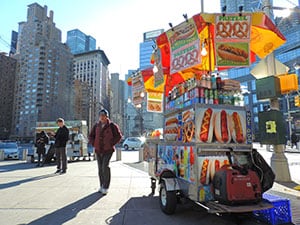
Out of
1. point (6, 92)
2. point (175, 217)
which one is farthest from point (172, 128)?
point (6, 92)

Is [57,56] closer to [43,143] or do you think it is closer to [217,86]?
[43,143]

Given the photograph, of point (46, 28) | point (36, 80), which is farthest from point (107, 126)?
point (46, 28)

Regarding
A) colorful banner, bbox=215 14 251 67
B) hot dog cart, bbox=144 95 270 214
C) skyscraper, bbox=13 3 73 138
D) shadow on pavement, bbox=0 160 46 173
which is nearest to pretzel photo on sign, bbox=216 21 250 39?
colorful banner, bbox=215 14 251 67

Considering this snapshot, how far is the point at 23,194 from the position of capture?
5.20 meters

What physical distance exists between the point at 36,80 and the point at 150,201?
104835mm

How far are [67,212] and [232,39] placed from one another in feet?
15.6

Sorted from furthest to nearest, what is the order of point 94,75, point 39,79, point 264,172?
point 94,75
point 39,79
point 264,172

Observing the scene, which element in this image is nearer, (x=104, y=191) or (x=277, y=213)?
(x=277, y=213)

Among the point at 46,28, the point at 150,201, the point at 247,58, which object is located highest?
the point at 46,28

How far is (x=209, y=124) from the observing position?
3.74 meters

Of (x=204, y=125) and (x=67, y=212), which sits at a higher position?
(x=204, y=125)

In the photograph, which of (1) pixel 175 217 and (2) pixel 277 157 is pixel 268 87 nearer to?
(2) pixel 277 157

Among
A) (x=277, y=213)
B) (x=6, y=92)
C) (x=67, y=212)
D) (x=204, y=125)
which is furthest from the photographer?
(x=6, y=92)

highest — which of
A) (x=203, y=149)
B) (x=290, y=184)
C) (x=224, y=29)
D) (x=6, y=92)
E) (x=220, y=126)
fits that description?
(x=6, y=92)
